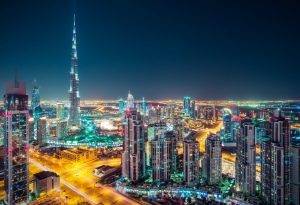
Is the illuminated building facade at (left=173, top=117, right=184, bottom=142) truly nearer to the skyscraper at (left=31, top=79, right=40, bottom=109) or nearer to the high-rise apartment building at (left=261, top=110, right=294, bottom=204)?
the high-rise apartment building at (left=261, top=110, right=294, bottom=204)

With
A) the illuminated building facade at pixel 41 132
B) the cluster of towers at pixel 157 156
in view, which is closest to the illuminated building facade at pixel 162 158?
the cluster of towers at pixel 157 156

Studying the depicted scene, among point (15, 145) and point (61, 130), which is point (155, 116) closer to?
point (61, 130)

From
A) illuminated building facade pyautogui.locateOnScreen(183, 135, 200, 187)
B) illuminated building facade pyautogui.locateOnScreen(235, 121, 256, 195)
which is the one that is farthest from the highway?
illuminated building facade pyautogui.locateOnScreen(235, 121, 256, 195)

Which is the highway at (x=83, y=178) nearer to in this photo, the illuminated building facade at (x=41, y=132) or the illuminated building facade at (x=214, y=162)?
the illuminated building facade at (x=41, y=132)

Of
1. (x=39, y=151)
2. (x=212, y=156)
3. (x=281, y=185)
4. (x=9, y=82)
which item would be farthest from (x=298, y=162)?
(x=39, y=151)

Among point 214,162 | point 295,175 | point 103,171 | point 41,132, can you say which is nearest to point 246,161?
point 214,162

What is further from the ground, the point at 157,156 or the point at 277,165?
the point at 277,165

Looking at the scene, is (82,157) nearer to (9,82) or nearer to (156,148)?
(156,148)
